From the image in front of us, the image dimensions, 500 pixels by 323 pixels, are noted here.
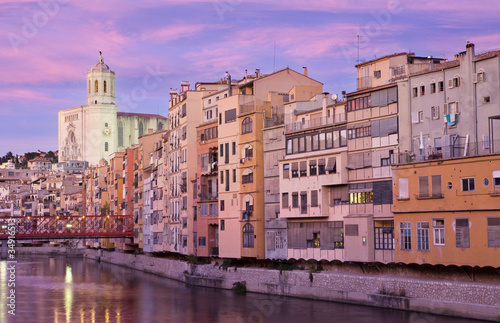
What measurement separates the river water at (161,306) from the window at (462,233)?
138 inches

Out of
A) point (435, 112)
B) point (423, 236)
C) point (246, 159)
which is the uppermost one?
point (435, 112)

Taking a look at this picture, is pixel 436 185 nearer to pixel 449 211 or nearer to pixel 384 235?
pixel 449 211

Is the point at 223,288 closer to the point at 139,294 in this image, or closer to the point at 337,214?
the point at 139,294

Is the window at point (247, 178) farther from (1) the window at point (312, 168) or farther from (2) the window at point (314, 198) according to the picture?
(2) the window at point (314, 198)

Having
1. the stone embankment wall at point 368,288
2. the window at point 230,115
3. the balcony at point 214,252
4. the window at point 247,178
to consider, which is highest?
the window at point 230,115

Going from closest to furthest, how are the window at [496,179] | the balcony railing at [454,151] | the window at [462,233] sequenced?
the window at [496,179] → the window at [462,233] → the balcony railing at [454,151]

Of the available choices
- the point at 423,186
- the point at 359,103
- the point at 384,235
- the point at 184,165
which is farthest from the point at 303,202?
the point at 184,165

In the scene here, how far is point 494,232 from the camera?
35.7 metres

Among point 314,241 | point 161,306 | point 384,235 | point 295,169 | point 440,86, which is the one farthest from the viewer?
point 295,169

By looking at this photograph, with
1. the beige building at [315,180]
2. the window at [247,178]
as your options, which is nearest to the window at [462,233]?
the beige building at [315,180]

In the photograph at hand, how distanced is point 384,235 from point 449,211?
5541 millimetres

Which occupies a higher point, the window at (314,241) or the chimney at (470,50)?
the chimney at (470,50)

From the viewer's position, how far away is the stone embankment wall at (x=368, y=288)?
3516 cm

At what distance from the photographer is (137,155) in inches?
3590
